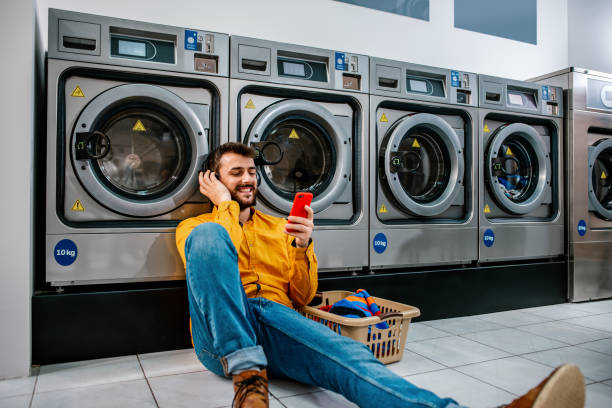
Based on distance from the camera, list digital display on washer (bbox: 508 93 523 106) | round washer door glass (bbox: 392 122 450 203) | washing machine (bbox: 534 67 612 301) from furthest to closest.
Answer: washing machine (bbox: 534 67 612 301) → digital display on washer (bbox: 508 93 523 106) → round washer door glass (bbox: 392 122 450 203)

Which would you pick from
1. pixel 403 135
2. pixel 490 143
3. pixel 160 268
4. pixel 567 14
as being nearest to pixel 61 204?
pixel 160 268

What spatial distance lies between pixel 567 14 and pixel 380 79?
2900 millimetres

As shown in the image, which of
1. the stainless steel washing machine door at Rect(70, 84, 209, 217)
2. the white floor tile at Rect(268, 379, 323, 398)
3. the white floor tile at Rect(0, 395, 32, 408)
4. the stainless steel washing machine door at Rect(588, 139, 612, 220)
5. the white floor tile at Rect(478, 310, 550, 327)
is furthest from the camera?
the stainless steel washing machine door at Rect(588, 139, 612, 220)

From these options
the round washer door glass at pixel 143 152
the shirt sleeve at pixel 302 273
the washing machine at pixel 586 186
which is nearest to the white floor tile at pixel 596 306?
the washing machine at pixel 586 186

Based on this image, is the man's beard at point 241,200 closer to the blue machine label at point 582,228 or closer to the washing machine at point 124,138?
the washing machine at point 124,138

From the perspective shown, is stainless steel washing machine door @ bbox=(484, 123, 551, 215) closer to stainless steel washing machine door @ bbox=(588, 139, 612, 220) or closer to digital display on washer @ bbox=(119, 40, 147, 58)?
stainless steel washing machine door @ bbox=(588, 139, 612, 220)

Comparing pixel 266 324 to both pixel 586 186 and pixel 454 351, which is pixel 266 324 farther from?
pixel 586 186

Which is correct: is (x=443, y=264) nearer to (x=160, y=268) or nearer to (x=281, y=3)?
(x=160, y=268)

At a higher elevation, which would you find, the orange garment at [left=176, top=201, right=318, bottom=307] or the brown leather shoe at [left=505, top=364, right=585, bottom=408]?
the orange garment at [left=176, top=201, right=318, bottom=307]

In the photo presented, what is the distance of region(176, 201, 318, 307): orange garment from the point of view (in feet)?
5.79

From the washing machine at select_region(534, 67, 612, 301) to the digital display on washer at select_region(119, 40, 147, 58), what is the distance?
2.90 metres

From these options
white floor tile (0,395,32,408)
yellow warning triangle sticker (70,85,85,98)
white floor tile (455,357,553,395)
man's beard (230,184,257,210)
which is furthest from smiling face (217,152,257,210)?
white floor tile (455,357,553,395)

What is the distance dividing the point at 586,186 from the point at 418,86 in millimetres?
1570

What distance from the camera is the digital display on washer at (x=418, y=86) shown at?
8.92 ft
